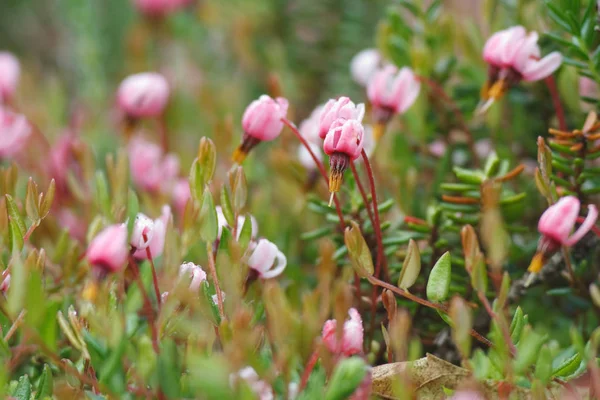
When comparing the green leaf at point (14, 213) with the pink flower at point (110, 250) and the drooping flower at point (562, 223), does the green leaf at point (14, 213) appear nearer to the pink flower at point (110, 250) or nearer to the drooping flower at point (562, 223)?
the pink flower at point (110, 250)

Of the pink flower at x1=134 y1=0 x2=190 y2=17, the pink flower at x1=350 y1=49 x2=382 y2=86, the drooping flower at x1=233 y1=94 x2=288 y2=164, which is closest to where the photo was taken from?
the drooping flower at x1=233 y1=94 x2=288 y2=164

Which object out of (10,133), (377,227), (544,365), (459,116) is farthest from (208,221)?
(10,133)

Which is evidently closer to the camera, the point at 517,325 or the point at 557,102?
the point at 517,325

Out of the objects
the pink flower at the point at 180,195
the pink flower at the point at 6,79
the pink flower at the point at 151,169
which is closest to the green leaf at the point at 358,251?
the pink flower at the point at 180,195

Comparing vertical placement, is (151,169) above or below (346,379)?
below

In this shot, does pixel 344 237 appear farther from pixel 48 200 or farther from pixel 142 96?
pixel 142 96

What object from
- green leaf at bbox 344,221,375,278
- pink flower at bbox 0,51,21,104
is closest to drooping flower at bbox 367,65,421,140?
green leaf at bbox 344,221,375,278

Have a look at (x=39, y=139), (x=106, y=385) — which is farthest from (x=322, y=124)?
(x=39, y=139)

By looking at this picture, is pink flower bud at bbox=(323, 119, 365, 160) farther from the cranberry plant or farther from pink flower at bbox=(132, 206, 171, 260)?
pink flower at bbox=(132, 206, 171, 260)
